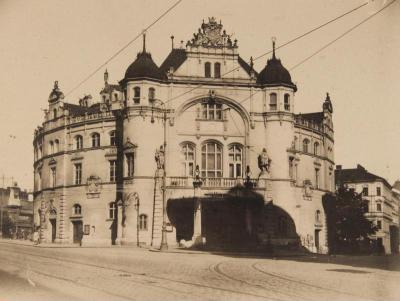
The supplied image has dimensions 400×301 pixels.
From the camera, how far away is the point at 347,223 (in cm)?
5312

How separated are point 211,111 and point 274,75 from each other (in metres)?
5.95

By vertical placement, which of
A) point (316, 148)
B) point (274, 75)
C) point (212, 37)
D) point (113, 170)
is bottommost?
point (113, 170)

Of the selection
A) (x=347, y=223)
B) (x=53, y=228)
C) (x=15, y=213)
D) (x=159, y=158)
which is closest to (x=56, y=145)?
(x=53, y=228)

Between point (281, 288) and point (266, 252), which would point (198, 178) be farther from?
point (281, 288)

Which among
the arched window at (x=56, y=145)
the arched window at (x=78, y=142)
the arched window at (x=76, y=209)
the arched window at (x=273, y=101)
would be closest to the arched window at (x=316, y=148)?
the arched window at (x=273, y=101)

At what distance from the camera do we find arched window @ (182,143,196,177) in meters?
45.5

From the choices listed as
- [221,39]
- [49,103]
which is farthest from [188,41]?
[49,103]

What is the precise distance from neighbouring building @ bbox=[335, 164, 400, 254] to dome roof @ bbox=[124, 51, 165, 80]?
41.9 meters

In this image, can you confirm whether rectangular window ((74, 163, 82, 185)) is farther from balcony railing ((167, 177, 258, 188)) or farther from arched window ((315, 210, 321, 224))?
arched window ((315, 210, 321, 224))

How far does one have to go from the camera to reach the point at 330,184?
57062 mm

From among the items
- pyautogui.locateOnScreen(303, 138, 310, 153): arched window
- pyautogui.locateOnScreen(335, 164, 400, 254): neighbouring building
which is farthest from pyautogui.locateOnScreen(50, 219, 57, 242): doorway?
pyautogui.locateOnScreen(335, 164, 400, 254): neighbouring building

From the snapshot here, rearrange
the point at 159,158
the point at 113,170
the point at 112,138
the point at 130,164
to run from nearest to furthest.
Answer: the point at 159,158
the point at 130,164
the point at 113,170
the point at 112,138

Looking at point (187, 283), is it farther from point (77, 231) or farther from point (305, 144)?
point (305, 144)

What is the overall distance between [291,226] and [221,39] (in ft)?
53.3
